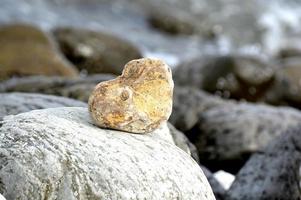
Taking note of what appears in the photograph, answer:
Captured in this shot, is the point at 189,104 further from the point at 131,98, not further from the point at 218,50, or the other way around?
the point at 218,50

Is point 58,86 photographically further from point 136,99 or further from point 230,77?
point 230,77

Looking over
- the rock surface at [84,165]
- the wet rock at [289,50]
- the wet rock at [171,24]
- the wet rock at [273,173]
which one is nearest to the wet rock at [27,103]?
the rock surface at [84,165]

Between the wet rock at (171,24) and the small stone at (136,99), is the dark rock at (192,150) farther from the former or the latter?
the wet rock at (171,24)

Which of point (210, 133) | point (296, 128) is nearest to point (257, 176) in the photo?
point (296, 128)

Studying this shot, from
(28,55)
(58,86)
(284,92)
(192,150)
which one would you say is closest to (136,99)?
(192,150)

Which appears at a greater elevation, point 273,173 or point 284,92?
point 273,173

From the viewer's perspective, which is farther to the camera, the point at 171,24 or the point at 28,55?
the point at 171,24

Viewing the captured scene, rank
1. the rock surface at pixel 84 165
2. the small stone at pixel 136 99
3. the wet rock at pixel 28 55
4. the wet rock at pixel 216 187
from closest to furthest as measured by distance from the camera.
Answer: the rock surface at pixel 84 165
the small stone at pixel 136 99
the wet rock at pixel 216 187
the wet rock at pixel 28 55
